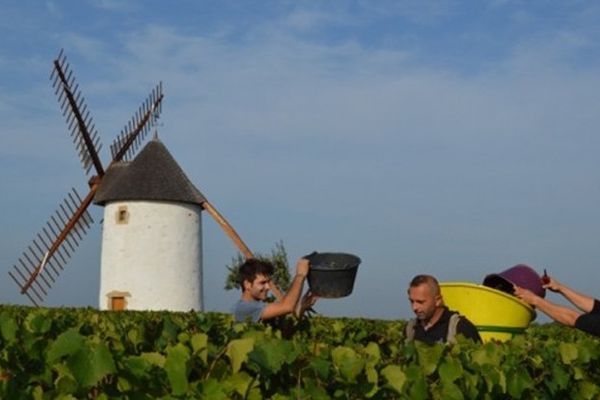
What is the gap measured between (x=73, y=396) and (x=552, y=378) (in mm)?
2537

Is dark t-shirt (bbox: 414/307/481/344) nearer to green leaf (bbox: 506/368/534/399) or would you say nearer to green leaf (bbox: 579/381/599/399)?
green leaf (bbox: 579/381/599/399)

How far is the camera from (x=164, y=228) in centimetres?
2906

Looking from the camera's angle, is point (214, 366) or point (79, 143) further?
point (79, 143)

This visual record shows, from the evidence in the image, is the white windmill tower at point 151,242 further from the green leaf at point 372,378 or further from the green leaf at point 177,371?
the green leaf at point 177,371

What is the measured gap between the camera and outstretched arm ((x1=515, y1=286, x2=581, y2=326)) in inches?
249

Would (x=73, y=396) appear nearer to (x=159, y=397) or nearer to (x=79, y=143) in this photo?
(x=159, y=397)

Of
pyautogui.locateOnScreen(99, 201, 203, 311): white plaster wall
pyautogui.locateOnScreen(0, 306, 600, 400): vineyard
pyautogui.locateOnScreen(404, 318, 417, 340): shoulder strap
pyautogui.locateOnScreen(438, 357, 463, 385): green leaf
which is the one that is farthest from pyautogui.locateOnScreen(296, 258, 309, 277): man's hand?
pyautogui.locateOnScreen(99, 201, 203, 311): white plaster wall

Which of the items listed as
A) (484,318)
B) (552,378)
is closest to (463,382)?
(552,378)

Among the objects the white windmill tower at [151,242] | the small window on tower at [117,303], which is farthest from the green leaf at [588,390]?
the small window on tower at [117,303]

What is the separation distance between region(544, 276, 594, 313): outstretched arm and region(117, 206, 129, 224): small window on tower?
76.9 ft

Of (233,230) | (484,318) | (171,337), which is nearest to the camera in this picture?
(171,337)

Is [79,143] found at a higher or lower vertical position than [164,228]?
higher

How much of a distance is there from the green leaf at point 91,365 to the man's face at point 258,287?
3325 mm

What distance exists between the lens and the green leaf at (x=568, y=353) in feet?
17.2
